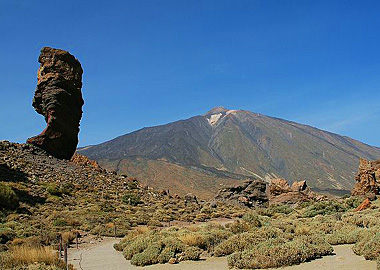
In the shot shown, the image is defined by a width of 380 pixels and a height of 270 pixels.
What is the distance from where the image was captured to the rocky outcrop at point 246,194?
133ft

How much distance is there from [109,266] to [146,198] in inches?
947

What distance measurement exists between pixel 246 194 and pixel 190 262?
3214cm

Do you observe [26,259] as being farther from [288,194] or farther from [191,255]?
[288,194]

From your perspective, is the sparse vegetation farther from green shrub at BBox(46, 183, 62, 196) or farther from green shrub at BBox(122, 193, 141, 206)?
green shrub at BBox(122, 193, 141, 206)

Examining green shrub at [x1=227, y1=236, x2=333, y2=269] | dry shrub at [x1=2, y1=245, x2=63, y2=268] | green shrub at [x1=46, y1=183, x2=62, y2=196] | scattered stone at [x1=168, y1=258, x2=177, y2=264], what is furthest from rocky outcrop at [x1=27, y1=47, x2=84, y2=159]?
green shrub at [x1=227, y1=236, x2=333, y2=269]

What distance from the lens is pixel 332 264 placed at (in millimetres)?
8484

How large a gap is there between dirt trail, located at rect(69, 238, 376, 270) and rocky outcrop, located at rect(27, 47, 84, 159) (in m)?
21.8

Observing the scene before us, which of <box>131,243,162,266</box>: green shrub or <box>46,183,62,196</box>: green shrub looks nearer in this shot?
<box>131,243,162,266</box>: green shrub

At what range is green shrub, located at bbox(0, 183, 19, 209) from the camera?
21.7 metres

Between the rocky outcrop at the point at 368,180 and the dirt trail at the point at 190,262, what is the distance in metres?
27.3

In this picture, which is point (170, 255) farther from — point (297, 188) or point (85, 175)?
point (297, 188)

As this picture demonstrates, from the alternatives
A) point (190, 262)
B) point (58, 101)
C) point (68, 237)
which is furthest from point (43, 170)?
point (190, 262)

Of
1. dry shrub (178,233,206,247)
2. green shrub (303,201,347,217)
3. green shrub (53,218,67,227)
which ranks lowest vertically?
green shrub (303,201,347,217)

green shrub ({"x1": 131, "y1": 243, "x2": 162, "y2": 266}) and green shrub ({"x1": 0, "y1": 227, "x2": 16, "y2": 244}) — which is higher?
green shrub ({"x1": 0, "y1": 227, "x2": 16, "y2": 244})
